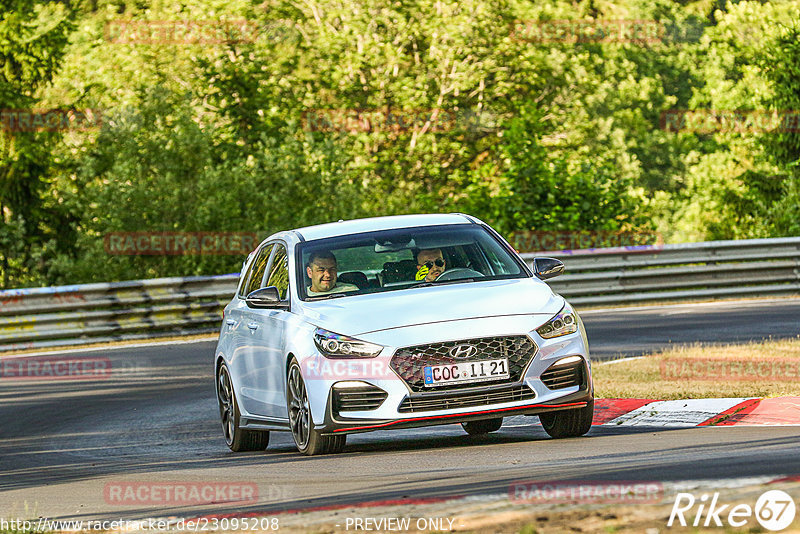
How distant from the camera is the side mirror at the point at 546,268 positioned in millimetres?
10195

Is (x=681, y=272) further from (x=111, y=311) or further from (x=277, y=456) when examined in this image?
(x=277, y=456)

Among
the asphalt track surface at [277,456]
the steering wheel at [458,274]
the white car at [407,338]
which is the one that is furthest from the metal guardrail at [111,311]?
the steering wheel at [458,274]

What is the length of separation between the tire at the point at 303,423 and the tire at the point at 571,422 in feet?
4.80

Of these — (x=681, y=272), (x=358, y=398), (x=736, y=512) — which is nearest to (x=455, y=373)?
(x=358, y=398)

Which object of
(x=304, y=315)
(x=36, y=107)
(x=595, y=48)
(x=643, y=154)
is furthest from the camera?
(x=643, y=154)

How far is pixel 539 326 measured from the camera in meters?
9.20

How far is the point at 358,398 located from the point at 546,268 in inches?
76.6

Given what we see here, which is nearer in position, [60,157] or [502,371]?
[502,371]

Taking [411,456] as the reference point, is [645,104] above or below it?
below

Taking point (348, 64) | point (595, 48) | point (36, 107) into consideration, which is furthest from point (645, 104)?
point (36, 107)

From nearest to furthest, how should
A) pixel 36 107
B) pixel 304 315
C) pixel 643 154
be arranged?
pixel 304 315 < pixel 36 107 < pixel 643 154

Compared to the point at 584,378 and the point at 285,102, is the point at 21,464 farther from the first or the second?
the point at 285,102

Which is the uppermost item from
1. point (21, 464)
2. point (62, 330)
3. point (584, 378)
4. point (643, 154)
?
point (584, 378)

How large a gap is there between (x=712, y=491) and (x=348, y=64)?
1425 inches
